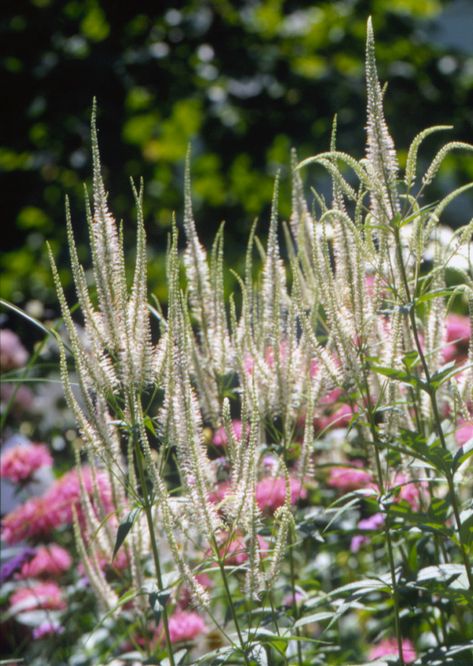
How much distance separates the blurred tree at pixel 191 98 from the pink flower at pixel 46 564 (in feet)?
9.54

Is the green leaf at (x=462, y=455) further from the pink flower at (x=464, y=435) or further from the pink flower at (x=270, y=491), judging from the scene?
the pink flower at (x=464, y=435)

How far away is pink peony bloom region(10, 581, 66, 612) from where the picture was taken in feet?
9.05

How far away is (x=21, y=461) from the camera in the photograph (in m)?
3.13

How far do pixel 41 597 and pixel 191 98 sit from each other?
4496mm

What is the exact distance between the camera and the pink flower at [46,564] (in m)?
2.93

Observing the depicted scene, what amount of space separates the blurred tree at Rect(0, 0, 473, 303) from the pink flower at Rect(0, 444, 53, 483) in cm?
268

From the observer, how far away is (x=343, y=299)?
1.70 meters

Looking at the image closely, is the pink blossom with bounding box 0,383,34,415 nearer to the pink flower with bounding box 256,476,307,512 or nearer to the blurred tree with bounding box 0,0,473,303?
the pink flower with bounding box 256,476,307,512

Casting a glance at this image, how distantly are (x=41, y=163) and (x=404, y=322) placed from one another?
16.0 feet

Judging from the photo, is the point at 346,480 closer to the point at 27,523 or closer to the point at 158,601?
the point at 27,523

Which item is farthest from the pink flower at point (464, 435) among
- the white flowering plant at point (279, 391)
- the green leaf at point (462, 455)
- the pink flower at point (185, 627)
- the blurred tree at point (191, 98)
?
the blurred tree at point (191, 98)

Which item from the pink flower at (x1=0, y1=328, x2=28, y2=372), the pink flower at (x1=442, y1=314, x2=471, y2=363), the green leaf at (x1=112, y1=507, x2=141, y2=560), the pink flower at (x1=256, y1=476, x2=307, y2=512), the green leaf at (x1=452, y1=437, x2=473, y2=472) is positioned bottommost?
the pink flower at (x1=256, y1=476, x2=307, y2=512)

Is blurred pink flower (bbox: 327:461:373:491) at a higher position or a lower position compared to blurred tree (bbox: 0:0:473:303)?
lower

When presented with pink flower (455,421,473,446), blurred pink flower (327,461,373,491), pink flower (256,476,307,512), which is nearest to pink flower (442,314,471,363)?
pink flower (455,421,473,446)
